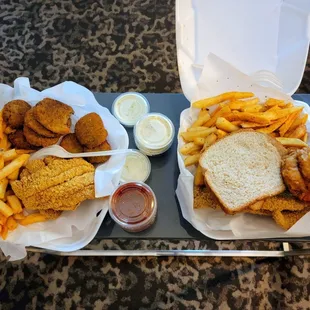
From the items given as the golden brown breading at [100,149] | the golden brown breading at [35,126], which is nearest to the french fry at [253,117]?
the golden brown breading at [100,149]

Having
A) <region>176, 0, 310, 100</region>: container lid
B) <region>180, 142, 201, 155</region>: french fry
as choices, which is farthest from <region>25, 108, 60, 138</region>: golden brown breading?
<region>176, 0, 310, 100</region>: container lid

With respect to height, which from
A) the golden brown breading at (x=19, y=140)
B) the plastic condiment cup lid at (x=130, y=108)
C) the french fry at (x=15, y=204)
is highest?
the golden brown breading at (x=19, y=140)

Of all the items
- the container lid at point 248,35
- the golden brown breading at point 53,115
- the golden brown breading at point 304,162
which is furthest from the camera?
the container lid at point 248,35

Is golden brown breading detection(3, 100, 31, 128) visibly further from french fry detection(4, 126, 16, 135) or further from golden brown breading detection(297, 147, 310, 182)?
golden brown breading detection(297, 147, 310, 182)

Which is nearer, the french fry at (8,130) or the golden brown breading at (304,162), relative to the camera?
the golden brown breading at (304,162)

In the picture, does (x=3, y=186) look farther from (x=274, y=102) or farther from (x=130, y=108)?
(x=274, y=102)

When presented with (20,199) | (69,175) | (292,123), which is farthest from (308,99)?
(20,199)

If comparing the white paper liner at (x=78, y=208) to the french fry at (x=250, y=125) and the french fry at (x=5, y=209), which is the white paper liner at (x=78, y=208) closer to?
the french fry at (x=5, y=209)
